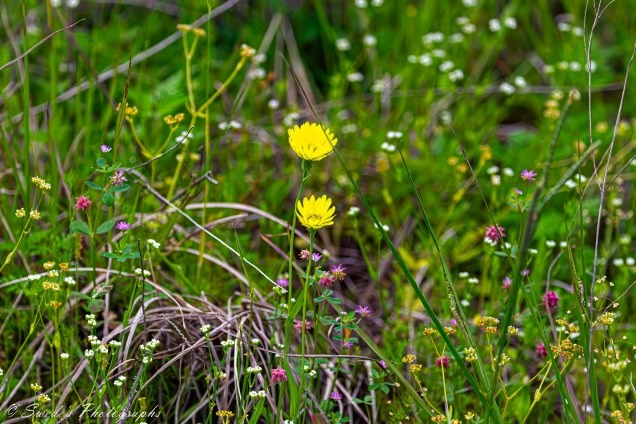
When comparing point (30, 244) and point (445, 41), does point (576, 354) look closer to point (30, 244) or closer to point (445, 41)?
point (30, 244)

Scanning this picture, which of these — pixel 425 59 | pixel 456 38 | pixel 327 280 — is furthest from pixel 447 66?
pixel 327 280

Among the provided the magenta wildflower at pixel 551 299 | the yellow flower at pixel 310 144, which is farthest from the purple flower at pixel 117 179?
the magenta wildflower at pixel 551 299

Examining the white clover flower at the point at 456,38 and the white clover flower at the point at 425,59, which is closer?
the white clover flower at the point at 425,59

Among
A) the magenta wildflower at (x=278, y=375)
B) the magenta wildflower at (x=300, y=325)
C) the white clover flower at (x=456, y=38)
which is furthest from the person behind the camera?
the white clover flower at (x=456, y=38)

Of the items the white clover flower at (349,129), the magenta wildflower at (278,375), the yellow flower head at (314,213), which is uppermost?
the yellow flower head at (314,213)

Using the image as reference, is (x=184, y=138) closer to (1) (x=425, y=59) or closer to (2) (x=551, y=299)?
(2) (x=551, y=299)

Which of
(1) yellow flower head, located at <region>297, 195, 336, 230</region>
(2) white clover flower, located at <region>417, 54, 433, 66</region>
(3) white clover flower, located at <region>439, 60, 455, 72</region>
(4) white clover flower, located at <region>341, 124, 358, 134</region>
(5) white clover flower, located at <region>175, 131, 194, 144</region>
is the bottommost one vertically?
(4) white clover flower, located at <region>341, 124, 358, 134</region>

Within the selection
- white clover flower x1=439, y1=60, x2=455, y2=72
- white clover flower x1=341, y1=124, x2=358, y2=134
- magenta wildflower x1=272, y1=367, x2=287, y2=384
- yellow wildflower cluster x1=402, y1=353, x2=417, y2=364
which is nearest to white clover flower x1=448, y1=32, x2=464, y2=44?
white clover flower x1=439, y1=60, x2=455, y2=72

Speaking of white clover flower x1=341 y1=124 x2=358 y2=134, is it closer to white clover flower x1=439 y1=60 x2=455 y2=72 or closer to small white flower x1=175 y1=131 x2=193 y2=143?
white clover flower x1=439 y1=60 x2=455 y2=72

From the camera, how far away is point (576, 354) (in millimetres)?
1578

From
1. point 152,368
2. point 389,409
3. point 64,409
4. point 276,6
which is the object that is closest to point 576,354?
point 389,409

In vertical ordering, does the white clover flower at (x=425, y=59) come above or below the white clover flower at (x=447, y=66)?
above

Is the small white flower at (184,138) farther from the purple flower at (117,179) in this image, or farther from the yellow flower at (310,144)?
the yellow flower at (310,144)

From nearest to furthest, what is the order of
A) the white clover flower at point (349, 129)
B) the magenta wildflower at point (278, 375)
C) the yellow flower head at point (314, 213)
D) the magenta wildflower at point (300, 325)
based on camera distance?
1. the yellow flower head at point (314, 213)
2. the magenta wildflower at point (278, 375)
3. the magenta wildflower at point (300, 325)
4. the white clover flower at point (349, 129)
